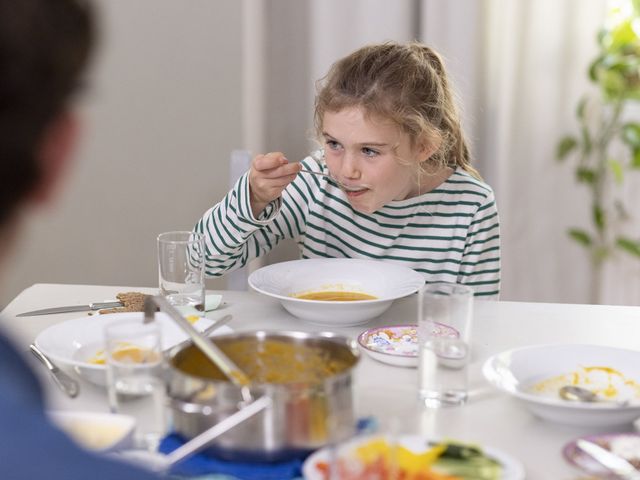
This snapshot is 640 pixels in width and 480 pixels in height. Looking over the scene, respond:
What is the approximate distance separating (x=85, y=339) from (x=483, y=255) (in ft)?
2.95

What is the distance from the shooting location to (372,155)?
1682mm

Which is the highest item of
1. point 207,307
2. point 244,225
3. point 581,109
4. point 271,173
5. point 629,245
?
point 581,109

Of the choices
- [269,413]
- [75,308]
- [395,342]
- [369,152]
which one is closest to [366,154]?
[369,152]

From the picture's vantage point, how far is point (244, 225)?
1737 mm

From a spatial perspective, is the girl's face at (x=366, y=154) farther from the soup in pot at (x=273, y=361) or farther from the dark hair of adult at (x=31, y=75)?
the dark hair of adult at (x=31, y=75)

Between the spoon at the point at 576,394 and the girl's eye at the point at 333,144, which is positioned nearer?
the spoon at the point at 576,394

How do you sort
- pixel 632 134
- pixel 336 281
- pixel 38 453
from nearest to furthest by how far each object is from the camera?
pixel 38 453, pixel 336 281, pixel 632 134

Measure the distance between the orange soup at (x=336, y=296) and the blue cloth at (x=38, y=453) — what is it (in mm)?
1011

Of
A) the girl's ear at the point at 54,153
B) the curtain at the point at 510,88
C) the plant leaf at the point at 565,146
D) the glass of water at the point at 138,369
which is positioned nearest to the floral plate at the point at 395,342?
the glass of water at the point at 138,369

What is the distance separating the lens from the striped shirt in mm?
1821

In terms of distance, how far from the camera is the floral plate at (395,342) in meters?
1.23

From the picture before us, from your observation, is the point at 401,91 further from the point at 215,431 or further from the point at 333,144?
the point at 215,431

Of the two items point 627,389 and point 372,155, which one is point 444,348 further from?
point 372,155

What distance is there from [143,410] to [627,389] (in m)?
0.62
